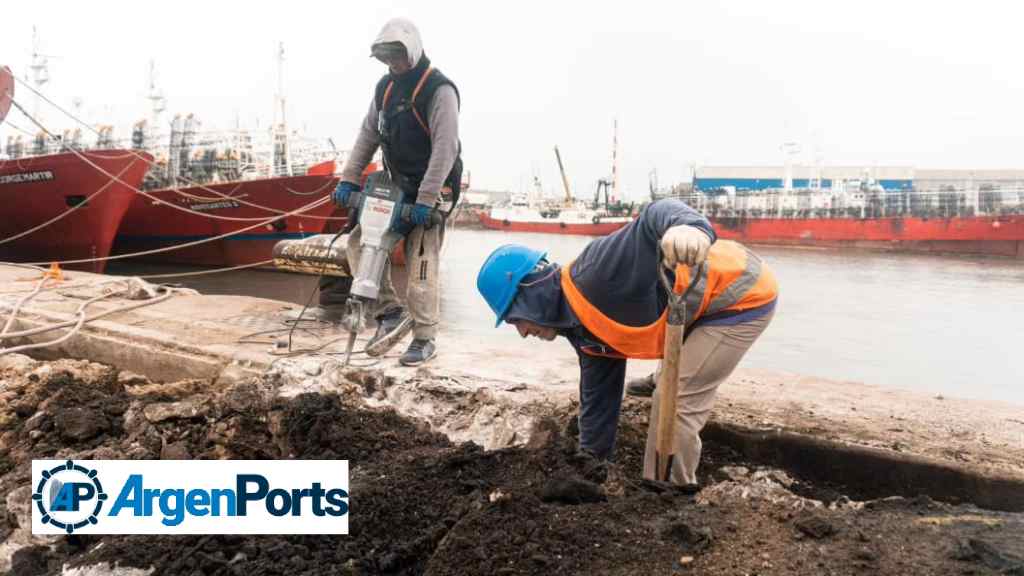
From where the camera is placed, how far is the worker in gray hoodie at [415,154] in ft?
13.2

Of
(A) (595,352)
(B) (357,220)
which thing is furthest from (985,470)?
(B) (357,220)

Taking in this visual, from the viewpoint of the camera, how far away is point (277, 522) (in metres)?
2.31

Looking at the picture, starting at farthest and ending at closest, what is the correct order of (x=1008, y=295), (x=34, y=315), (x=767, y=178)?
(x=767, y=178)
(x=1008, y=295)
(x=34, y=315)

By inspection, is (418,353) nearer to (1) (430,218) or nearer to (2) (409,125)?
(1) (430,218)

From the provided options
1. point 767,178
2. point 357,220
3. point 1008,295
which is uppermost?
point 767,178

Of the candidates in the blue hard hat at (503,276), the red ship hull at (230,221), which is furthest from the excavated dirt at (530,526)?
the red ship hull at (230,221)

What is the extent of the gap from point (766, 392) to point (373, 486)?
7.00 feet

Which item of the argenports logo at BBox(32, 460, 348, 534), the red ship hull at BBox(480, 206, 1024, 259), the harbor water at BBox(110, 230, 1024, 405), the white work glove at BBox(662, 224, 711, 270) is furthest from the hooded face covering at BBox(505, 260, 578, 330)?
the red ship hull at BBox(480, 206, 1024, 259)

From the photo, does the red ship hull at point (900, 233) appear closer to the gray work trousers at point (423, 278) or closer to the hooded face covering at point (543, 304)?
the gray work trousers at point (423, 278)

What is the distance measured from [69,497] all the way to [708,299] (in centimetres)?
236

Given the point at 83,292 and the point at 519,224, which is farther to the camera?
the point at 519,224

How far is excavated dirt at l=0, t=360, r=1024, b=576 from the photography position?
1921 mm

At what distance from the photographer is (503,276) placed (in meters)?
2.85

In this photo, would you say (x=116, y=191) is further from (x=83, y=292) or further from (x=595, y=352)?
(x=595, y=352)
